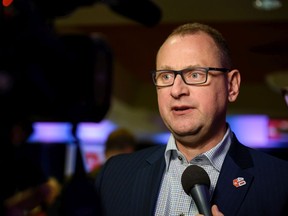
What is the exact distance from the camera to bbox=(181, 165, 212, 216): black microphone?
3.29 ft

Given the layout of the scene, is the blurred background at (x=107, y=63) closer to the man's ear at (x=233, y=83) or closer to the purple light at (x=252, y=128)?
the purple light at (x=252, y=128)

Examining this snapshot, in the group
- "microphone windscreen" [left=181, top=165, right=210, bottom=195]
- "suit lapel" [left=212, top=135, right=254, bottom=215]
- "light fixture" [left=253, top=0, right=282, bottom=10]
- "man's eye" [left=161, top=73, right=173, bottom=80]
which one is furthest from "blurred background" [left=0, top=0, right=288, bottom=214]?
"suit lapel" [left=212, top=135, right=254, bottom=215]

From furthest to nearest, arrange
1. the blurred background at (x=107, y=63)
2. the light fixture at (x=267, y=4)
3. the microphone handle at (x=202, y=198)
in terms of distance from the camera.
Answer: the light fixture at (x=267, y=4) → the microphone handle at (x=202, y=198) → the blurred background at (x=107, y=63)

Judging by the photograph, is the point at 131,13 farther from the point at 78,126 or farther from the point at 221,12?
the point at 221,12

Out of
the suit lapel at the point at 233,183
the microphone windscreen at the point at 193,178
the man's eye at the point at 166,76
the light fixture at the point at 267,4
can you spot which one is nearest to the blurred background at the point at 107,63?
the light fixture at the point at 267,4

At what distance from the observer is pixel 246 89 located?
4934 millimetres

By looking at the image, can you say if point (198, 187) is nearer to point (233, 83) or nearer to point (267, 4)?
point (233, 83)

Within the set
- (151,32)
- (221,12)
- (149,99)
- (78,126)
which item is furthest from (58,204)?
(149,99)

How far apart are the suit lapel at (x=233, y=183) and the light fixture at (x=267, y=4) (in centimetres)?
132

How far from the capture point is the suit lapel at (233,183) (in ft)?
4.03

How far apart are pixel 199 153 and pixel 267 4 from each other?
1422 mm

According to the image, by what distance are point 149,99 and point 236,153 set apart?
14.8 feet

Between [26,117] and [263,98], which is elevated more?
[26,117]

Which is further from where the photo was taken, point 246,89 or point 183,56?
point 246,89
